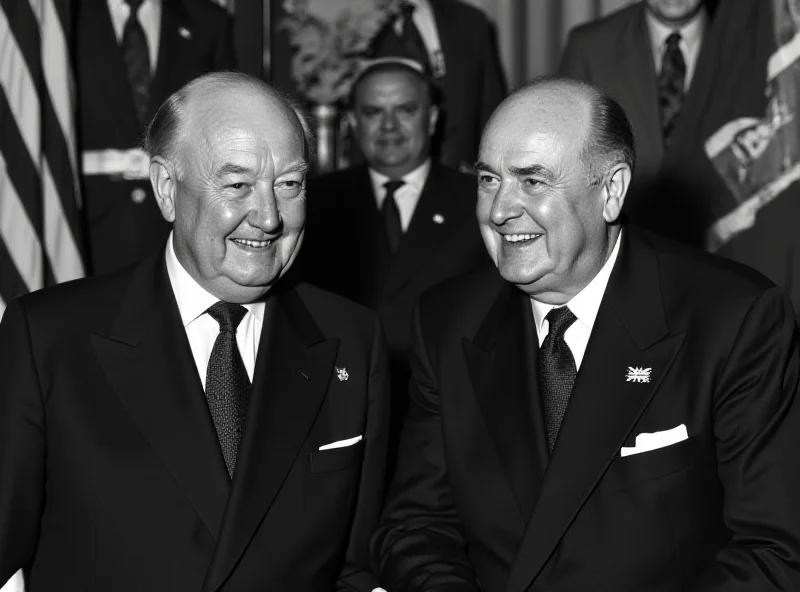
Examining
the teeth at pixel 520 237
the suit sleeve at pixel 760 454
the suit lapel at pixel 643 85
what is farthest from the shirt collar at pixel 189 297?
the suit lapel at pixel 643 85

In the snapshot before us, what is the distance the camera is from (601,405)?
2.20 m

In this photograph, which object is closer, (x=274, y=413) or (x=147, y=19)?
(x=274, y=413)

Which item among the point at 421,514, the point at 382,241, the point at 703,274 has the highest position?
the point at 703,274

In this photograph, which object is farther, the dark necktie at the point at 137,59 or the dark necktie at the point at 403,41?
the dark necktie at the point at 403,41

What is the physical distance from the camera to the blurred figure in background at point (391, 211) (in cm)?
429

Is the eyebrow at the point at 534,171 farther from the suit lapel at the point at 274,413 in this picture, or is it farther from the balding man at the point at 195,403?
the suit lapel at the point at 274,413

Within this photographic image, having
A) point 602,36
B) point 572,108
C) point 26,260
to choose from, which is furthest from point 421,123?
point 572,108

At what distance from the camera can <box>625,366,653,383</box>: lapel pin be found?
2221mm

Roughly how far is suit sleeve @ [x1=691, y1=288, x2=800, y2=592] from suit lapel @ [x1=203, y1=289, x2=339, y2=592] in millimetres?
806

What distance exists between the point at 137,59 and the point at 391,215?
1.13 m

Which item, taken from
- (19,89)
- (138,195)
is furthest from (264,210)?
(138,195)

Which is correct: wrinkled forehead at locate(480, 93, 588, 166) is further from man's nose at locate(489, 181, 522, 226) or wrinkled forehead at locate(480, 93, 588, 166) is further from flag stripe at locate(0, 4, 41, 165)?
flag stripe at locate(0, 4, 41, 165)

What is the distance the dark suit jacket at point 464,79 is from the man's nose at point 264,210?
278 centimetres

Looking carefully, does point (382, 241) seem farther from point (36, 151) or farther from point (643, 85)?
point (36, 151)
